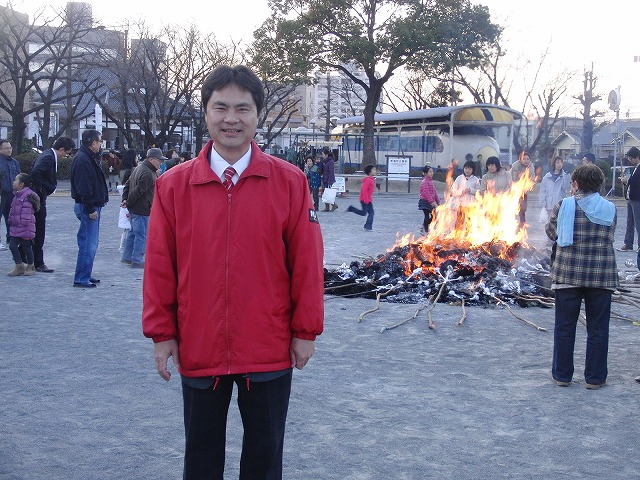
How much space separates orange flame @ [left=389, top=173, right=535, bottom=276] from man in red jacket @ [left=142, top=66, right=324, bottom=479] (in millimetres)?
6978

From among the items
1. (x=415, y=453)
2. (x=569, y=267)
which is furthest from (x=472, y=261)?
(x=415, y=453)

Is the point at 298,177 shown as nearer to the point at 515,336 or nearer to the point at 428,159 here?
the point at 515,336

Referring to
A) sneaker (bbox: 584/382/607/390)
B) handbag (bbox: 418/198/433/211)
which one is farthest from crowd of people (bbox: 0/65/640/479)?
handbag (bbox: 418/198/433/211)

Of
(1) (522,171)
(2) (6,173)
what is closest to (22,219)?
(2) (6,173)

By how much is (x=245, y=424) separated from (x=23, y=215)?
8.28 meters

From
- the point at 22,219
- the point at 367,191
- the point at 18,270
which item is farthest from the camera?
the point at 367,191

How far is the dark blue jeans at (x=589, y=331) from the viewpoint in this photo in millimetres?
5711

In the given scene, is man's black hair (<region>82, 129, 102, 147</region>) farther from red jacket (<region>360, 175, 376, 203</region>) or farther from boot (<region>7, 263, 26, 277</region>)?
red jacket (<region>360, 175, 376, 203</region>)

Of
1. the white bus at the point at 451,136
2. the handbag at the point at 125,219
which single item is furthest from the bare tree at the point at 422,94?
the handbag at the point at 125,219

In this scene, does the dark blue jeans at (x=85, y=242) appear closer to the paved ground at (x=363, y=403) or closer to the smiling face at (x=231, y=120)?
the paved ground at (x=363, y=403)

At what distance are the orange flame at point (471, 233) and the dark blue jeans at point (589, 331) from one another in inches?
158

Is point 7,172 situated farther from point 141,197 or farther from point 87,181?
point 87,181

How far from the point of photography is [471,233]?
12.0 metres

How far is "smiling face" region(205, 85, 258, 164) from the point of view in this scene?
9.57ft
